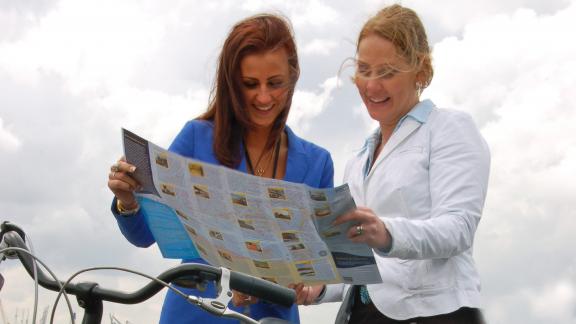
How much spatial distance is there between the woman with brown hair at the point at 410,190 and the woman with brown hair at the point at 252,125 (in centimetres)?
27

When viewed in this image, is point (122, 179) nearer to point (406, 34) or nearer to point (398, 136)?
point (398, 136)

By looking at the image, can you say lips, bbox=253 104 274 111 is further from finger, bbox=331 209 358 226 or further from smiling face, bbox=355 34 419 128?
finger, bbox=331 209 358 226

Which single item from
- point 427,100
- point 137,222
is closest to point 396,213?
point 427,100

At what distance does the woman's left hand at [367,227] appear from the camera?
243 centimetres

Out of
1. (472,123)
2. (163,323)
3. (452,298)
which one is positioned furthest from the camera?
(163,323)

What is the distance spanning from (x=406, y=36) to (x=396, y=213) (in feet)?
2.07

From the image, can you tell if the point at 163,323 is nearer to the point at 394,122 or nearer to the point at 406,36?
the point at 394,122

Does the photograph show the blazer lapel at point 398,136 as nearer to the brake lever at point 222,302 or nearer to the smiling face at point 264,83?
the smiling face at point 264,83

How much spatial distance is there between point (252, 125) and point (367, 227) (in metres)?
0.87

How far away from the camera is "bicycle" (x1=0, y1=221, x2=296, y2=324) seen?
1868 millimetres

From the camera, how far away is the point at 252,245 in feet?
8.75

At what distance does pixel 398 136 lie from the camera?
9.20 ft

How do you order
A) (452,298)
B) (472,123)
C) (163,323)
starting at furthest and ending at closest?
(163,323), (472,123), (452,298)

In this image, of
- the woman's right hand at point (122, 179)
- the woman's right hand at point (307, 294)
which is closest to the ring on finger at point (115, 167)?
the woman's right hand at point (122, 179)
